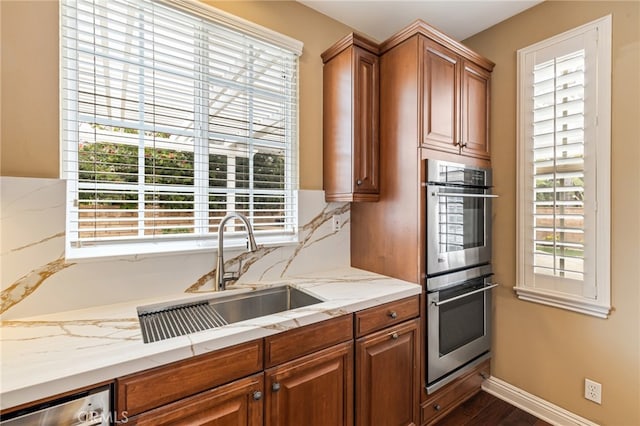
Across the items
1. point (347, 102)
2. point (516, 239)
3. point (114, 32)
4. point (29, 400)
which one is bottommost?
point (29, 400)

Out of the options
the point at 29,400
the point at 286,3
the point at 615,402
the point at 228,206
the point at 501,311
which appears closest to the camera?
the point at 29,400

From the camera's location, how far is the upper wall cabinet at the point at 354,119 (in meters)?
1.86

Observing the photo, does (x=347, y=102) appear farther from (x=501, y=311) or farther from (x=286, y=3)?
(x=501, y=311)

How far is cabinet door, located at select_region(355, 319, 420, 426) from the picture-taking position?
1.50 m

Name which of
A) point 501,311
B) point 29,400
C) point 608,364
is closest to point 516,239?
point 501,311

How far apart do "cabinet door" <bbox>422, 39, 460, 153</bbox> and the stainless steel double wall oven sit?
0.51ft

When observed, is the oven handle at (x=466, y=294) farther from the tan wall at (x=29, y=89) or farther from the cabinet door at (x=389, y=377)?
the tan wall at (x=29, y=89)

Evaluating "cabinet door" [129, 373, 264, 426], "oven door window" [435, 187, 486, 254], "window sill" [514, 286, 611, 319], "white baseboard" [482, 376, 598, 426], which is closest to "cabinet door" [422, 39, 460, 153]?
"oven door window" [435, 187, 486, 254]

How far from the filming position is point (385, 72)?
191 centimetres

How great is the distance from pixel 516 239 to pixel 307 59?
192 centimetres

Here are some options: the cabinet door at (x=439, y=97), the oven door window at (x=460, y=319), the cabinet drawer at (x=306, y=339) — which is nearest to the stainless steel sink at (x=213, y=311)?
the cabinet drawer at (x=306, y=339)

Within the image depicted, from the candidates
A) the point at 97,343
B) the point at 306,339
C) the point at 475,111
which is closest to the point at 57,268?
the point at 97,343

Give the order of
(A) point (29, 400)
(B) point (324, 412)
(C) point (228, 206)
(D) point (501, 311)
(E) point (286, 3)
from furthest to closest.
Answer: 1. (D) point (501, 311)
2. (E) point (286, 3)
3. (C) point (228, 206)
4. (B) point (324, 412)
5. (A) point (29, 400)

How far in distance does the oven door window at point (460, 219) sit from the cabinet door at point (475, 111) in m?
0.32
